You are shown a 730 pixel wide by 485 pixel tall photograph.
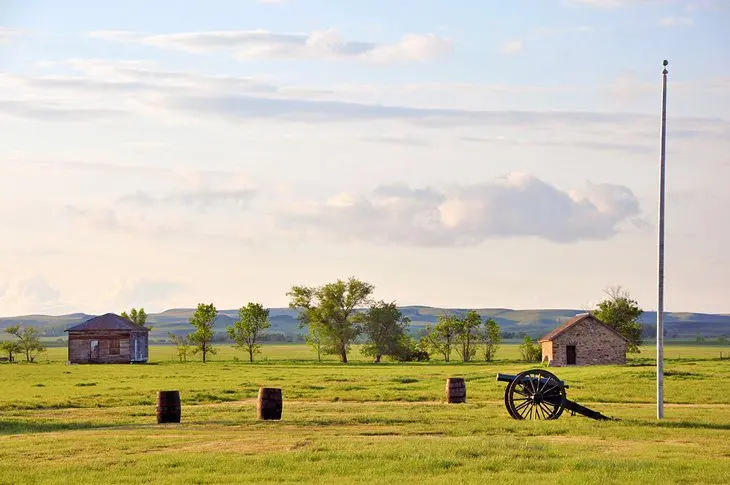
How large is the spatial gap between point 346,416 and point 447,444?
9183mm

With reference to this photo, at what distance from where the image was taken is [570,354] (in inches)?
3474

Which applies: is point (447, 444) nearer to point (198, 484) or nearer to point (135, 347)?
point (198, 484)

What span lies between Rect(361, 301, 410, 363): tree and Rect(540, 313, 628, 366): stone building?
32.5 m

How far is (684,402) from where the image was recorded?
43375mm

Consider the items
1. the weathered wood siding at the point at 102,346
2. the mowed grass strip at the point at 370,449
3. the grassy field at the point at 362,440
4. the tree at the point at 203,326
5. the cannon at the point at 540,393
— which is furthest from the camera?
the tree at the point at 203,326

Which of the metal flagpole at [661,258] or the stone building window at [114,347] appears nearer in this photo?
the metal flagpole at [661,258]

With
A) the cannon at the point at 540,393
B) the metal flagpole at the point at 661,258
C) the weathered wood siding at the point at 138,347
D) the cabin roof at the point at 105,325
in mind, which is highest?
the metal flagpole at the point at 661,258

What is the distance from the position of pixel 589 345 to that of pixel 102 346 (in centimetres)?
4493

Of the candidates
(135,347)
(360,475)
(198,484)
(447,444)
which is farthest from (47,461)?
(135,347)

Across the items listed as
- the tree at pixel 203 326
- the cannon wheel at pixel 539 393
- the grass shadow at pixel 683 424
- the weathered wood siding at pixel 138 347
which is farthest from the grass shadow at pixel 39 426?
the tree at pixel 203 326

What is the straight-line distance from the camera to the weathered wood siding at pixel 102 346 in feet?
340

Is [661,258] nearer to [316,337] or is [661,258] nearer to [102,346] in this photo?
[102,346]

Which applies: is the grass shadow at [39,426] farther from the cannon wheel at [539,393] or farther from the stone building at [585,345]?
the stone building at [585,345]

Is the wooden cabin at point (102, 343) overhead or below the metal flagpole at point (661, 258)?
below
